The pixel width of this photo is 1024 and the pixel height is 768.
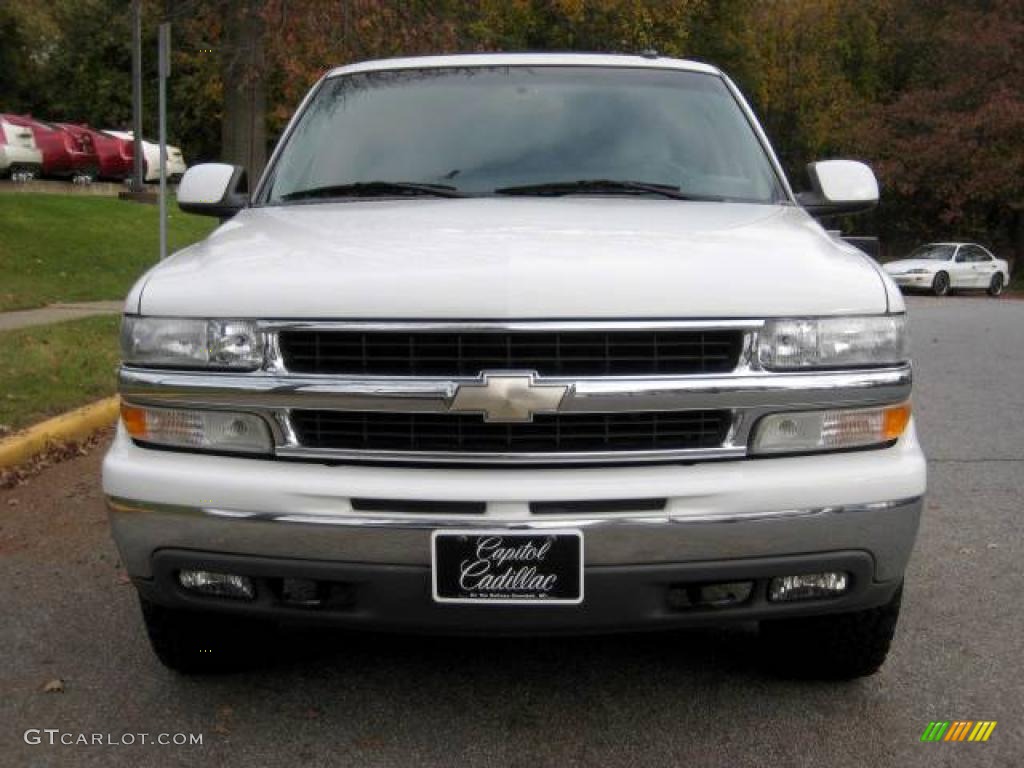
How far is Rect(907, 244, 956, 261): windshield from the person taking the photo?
95.9ft

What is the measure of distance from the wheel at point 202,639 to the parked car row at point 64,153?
830 inches

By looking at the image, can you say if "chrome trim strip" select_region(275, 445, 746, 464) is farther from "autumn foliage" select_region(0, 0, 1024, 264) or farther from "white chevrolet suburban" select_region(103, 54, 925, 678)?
"autumn foliage" select_region(0, 0, 1024, 264)

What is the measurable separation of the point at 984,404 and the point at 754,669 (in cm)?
598

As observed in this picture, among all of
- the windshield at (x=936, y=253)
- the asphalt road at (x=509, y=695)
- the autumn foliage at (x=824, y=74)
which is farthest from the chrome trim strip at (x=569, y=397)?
the windshield at (x=936, y=253)

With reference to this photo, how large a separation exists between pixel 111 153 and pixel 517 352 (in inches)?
1065

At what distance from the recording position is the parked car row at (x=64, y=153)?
2286 cm

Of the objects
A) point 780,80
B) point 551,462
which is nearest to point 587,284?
point 551,462

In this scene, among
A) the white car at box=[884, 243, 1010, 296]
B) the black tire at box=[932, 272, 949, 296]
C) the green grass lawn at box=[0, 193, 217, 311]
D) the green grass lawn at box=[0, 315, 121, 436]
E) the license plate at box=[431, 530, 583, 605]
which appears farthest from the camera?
the black tire at box=[932, 272, 949, 296]

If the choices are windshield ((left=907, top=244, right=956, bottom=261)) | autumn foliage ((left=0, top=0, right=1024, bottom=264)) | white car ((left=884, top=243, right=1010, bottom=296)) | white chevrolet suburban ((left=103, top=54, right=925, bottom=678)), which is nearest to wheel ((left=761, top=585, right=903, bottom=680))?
white chevrolet suburban ((left=103, top=54, right=925, bottom=678))

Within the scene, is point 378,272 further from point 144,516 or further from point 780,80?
point 780,80

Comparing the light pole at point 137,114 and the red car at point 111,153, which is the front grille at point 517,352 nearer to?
the light pole at point 137,114

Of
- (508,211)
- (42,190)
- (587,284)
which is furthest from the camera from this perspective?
(42,190)

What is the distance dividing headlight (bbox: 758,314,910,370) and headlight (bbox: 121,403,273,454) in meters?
1.26

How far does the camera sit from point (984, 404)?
29.1ft
